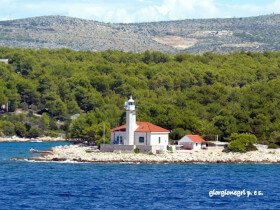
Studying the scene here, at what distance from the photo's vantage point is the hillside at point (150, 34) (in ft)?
534

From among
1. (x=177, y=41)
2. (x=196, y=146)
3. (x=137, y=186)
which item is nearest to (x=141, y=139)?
(x=196, y=146)

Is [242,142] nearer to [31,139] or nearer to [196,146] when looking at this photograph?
[196,146]

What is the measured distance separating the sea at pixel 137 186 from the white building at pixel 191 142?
5.52 m

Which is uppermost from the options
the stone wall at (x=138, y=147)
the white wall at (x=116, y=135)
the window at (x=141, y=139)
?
the white wall at (x=116, y=135)

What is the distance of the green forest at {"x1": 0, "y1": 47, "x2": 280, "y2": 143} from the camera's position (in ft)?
200

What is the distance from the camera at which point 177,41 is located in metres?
180

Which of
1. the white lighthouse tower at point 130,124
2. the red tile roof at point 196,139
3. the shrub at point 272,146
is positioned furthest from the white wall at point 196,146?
the shrub at point 272,146

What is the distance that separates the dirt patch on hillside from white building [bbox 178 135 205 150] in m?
120

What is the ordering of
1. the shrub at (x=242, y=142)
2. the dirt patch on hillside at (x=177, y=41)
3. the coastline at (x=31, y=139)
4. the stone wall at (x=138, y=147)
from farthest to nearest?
the dirt patch on hillside at (x=177, y=41) → the coastline at (x=31, y=139) → the shrub at (x=242, y=142) → the stone wall at (x=138, y=147)

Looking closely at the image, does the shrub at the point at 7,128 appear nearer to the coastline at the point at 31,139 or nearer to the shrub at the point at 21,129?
the shrub at the point at 21,129

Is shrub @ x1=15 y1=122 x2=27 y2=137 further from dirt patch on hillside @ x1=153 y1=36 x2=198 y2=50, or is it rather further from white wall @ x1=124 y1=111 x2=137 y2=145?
dirt patch on hillside @ x1=153 y1=36 x2=198 y2=50

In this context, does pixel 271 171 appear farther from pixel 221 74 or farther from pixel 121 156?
pixel 221 74

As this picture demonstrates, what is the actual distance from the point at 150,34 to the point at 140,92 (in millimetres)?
95605

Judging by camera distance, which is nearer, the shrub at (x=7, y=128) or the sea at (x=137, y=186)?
the sea at (x=137, y=186)
